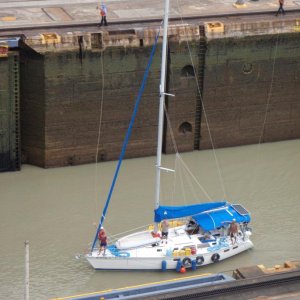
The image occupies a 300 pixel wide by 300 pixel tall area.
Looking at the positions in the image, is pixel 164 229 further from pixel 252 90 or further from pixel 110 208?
pixel 252 90

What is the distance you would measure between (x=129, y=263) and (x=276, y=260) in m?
4.43

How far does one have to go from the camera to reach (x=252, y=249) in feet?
109

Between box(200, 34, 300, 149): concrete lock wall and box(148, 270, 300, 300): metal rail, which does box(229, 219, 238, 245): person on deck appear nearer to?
box(148, 270, 300, 300): metal rail

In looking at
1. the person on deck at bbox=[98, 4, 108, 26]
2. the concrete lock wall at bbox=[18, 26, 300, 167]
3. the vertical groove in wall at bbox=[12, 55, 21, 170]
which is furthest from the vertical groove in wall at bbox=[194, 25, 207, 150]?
the vertical groove in wall at bbox=[12, 55, 21, 170]

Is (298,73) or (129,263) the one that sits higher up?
(298,73)

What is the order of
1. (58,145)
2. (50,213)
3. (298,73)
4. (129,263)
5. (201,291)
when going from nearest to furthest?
(201,291) → (129,263) → (50,213) → (58,145) → (298,73)

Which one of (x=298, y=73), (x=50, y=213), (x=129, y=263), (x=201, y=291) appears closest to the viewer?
(x=201, y=291)

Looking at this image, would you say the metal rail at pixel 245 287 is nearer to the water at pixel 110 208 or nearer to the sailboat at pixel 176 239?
the sailboat at pixel 176 239

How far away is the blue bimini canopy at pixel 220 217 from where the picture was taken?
32.4 metres

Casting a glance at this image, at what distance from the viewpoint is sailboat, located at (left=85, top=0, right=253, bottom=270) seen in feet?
103

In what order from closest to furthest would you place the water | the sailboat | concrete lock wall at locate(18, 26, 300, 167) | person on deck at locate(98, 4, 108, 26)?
the sailboat
the water
concrete lock wall at locate(18, 26, 300, 167)
person on deck at locate(98, 4, 108, 26)

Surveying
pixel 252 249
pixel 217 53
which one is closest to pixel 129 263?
pixel 252 249

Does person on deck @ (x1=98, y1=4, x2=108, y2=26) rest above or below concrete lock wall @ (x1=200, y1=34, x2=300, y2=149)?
above

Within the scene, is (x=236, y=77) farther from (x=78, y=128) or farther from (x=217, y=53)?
(x=78, y=128)
